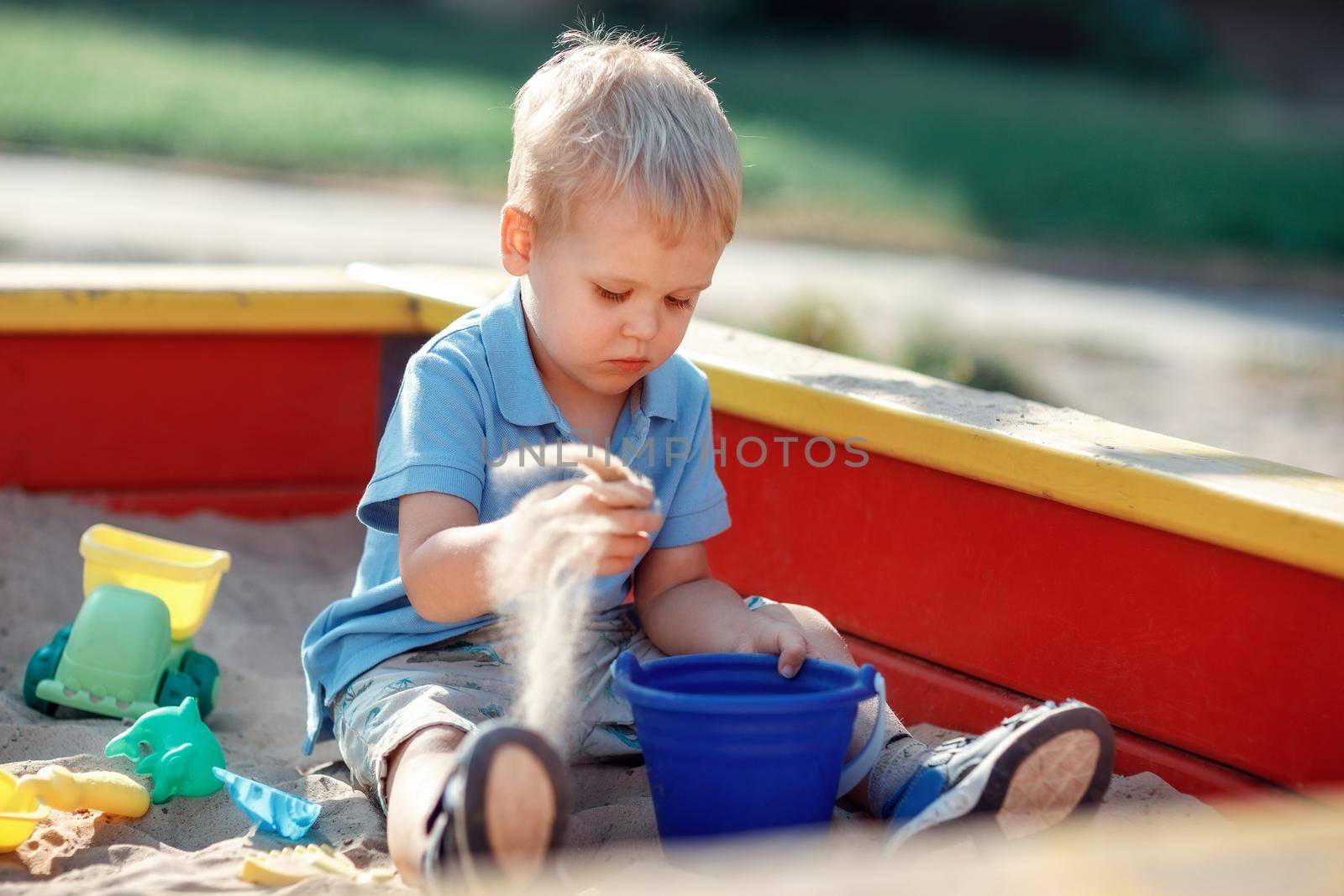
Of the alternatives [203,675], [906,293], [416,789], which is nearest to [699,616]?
[416,789]

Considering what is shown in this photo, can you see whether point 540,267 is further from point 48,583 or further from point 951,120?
point 951,120

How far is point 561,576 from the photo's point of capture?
1.69m

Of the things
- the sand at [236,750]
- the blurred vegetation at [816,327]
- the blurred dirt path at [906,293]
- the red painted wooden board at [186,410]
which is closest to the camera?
the sand at [236,750]

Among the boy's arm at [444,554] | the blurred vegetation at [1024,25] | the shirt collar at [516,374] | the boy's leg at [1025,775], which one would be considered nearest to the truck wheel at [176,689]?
the boy's arm at [444,554]

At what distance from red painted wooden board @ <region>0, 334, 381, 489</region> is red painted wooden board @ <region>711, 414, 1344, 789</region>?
0.90 meters

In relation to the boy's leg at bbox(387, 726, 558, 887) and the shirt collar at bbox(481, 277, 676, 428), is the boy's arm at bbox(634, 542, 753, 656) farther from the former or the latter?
the boy's leg at bbox(387, 726, 558, 887)

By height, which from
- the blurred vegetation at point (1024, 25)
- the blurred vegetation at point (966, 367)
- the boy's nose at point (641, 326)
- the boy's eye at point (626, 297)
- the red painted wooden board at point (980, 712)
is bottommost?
the red painted wooden board at point (980, 712)

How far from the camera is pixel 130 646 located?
2.23m

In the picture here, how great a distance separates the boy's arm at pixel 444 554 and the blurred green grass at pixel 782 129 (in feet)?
16.5

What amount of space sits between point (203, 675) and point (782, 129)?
30.0ft

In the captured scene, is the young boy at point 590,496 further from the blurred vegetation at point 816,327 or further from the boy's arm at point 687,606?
the blurred vegetation at point 816,327

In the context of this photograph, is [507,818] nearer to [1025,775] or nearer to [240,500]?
[1025,775]

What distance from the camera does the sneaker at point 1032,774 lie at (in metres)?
1.65

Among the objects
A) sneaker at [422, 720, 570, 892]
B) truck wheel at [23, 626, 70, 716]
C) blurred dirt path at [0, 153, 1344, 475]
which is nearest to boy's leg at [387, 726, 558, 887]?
sneaker at [422, 720, 570, 892]
